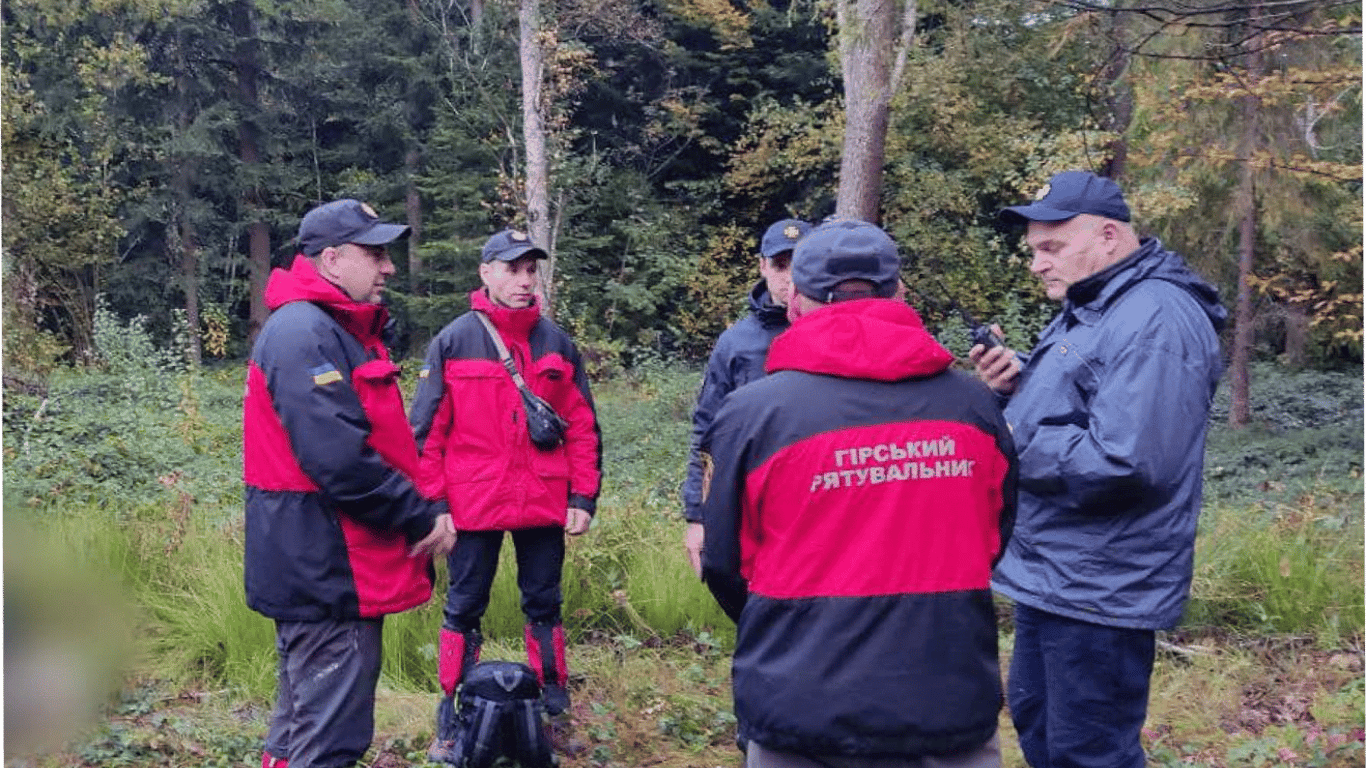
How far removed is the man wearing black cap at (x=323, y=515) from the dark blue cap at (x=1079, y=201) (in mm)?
1980

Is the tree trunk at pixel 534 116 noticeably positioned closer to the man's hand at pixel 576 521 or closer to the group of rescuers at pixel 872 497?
the man's hand at pixel 576 521

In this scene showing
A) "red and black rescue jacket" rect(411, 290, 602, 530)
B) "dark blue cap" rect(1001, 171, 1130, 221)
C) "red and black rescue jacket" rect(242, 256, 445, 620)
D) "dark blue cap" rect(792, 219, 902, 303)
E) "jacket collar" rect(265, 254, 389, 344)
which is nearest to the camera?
"dark blue cap" rect(792, 219, 902, 303)

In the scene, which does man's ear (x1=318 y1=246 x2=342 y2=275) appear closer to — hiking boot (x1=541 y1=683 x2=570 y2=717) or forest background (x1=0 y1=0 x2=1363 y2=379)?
hiking boot (x1=541 y1=683 x2=570 y2=717)

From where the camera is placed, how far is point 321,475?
11.0 ft

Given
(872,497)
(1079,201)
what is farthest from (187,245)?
(872,497)

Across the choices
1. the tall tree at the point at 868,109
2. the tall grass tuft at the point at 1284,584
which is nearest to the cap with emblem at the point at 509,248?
the tall grass tuft at the point at 1284,584

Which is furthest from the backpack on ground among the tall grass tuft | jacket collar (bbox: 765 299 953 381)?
the tall grass tuft

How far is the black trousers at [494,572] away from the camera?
477 centimetres

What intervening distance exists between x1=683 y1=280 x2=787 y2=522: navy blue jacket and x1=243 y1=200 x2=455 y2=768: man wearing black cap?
135 centimetres

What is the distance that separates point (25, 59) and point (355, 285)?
74.1 feet

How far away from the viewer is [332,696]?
3445 millimetres

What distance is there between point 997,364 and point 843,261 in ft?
3.20

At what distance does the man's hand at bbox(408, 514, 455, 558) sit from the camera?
3635mm

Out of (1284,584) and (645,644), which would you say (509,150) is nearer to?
(645,644)
